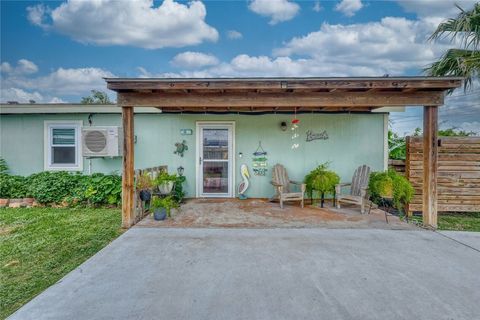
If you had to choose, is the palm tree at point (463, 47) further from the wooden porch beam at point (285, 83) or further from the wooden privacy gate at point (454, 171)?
the wooden porch beam at point (285, 83)

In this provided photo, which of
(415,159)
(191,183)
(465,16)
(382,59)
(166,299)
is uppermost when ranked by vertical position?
(382,59)

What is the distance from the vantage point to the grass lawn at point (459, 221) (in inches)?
202

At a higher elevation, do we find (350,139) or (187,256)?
(350,139)

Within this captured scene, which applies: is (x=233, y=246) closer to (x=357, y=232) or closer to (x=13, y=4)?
(x=357, y=232)

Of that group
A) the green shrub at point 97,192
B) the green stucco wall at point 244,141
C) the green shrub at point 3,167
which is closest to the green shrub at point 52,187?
the green shrub at point 97,192

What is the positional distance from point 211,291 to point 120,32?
1064 centimetres

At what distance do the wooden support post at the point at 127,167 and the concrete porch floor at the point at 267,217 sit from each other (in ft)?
0.93

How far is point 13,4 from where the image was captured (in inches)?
A: 338

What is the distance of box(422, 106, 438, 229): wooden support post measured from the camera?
4707 mm

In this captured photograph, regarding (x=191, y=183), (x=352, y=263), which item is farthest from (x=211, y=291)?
(x=191, y=183)

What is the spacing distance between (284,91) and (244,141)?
271 cm

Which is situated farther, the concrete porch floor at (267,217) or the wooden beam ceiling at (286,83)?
the concrete porch floor at (267,217)

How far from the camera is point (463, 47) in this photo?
5.89 m

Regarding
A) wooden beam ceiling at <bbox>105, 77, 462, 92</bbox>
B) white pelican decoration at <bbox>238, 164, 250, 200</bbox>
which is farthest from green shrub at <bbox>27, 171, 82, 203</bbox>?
white pelican decoration at <bbox>238, 164, 250, 200</bbox>
